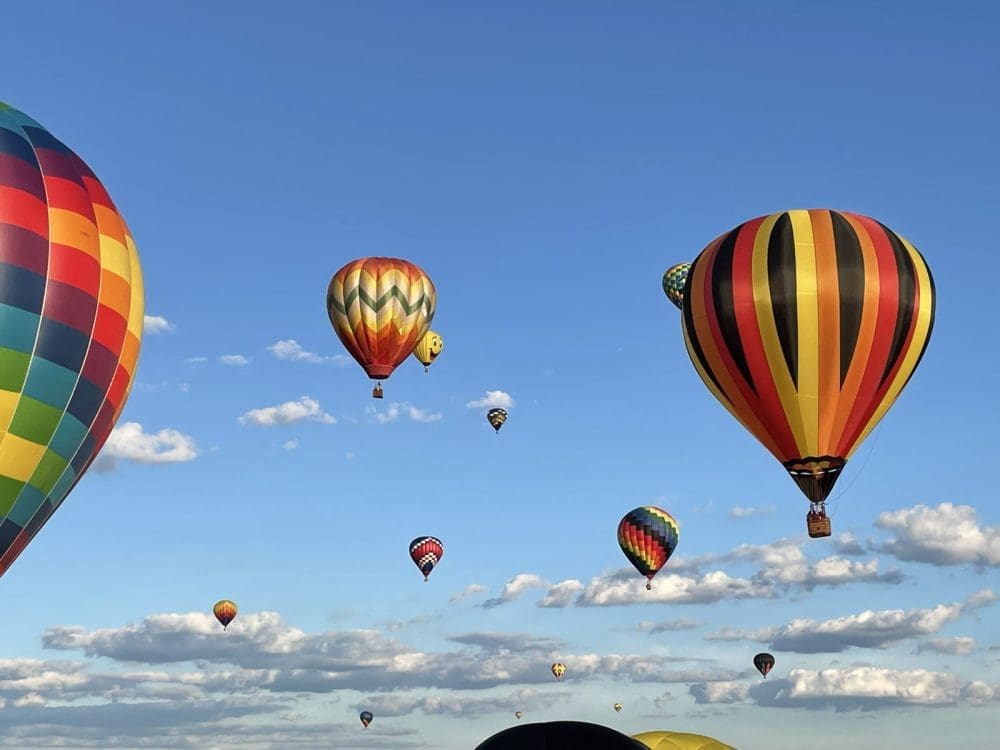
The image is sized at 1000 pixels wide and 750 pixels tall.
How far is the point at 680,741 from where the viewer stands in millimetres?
24266

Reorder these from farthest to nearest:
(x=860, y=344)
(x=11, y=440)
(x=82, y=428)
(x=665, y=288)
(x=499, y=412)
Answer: (x=499, y=412) < (x=665, y=288) < (x=860, y=344) < (x=82, y=428) < (x=11, y=440)

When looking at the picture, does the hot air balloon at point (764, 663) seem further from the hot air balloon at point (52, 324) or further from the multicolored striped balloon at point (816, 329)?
the hot air balloon at point (52, 324)

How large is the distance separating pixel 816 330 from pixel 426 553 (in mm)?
37563

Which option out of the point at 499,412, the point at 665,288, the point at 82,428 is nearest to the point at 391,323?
the point at 665,288

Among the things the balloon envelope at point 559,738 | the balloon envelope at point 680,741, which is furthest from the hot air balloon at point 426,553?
the balloon envelope at point 559,738

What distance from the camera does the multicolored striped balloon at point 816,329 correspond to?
3089 centimetres

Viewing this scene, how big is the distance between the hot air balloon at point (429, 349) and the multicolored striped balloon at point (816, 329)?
3474 centimetres

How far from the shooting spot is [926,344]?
32.2 metres

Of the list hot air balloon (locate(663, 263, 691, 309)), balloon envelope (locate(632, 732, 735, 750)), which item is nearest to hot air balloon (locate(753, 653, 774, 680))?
hot air balloon (locate(663, 263, 691, 309))

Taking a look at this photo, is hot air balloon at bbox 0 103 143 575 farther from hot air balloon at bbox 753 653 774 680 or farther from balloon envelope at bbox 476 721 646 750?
hot air balloon at bbox 753 653 774 680

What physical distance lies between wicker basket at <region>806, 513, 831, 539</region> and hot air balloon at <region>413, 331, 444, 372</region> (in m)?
36.3

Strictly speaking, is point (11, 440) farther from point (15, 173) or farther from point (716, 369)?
point (716, 369)

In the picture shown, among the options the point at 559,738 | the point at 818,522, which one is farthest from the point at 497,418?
the point at 559,738

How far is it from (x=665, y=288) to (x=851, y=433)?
96.3 feet
